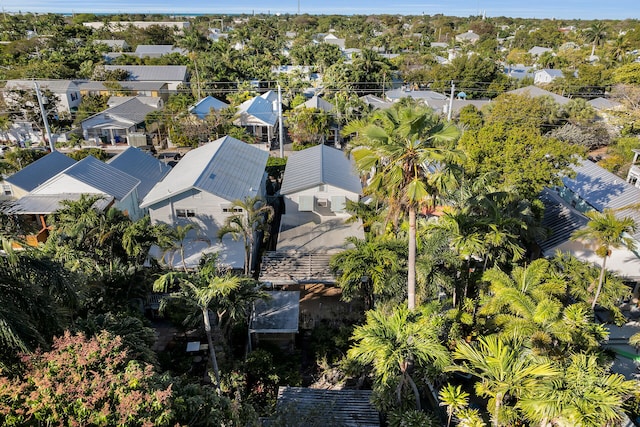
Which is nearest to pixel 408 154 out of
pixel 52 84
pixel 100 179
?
pixel 100 179

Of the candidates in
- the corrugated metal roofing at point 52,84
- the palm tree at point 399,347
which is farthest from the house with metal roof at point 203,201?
the corrugated metal roofing at point 52,84

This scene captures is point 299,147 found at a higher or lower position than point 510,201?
lower

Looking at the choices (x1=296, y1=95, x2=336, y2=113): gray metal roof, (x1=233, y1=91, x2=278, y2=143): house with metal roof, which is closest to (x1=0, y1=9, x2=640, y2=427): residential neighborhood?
(x1=233, y1=91, x2=278, y2=143): house with metal roof

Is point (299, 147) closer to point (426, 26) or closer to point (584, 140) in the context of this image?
point (584, 140)

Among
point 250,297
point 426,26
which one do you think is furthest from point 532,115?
point 426,26

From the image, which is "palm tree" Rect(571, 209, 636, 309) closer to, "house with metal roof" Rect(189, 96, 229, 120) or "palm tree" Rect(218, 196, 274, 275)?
"palm tree" Rect(218, 196, 274, 275)

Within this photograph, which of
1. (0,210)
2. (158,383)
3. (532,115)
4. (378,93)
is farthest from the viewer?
(378,93)

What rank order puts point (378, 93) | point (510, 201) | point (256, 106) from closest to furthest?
point (510, 201)
point (256, 106)
point (378, 93)
